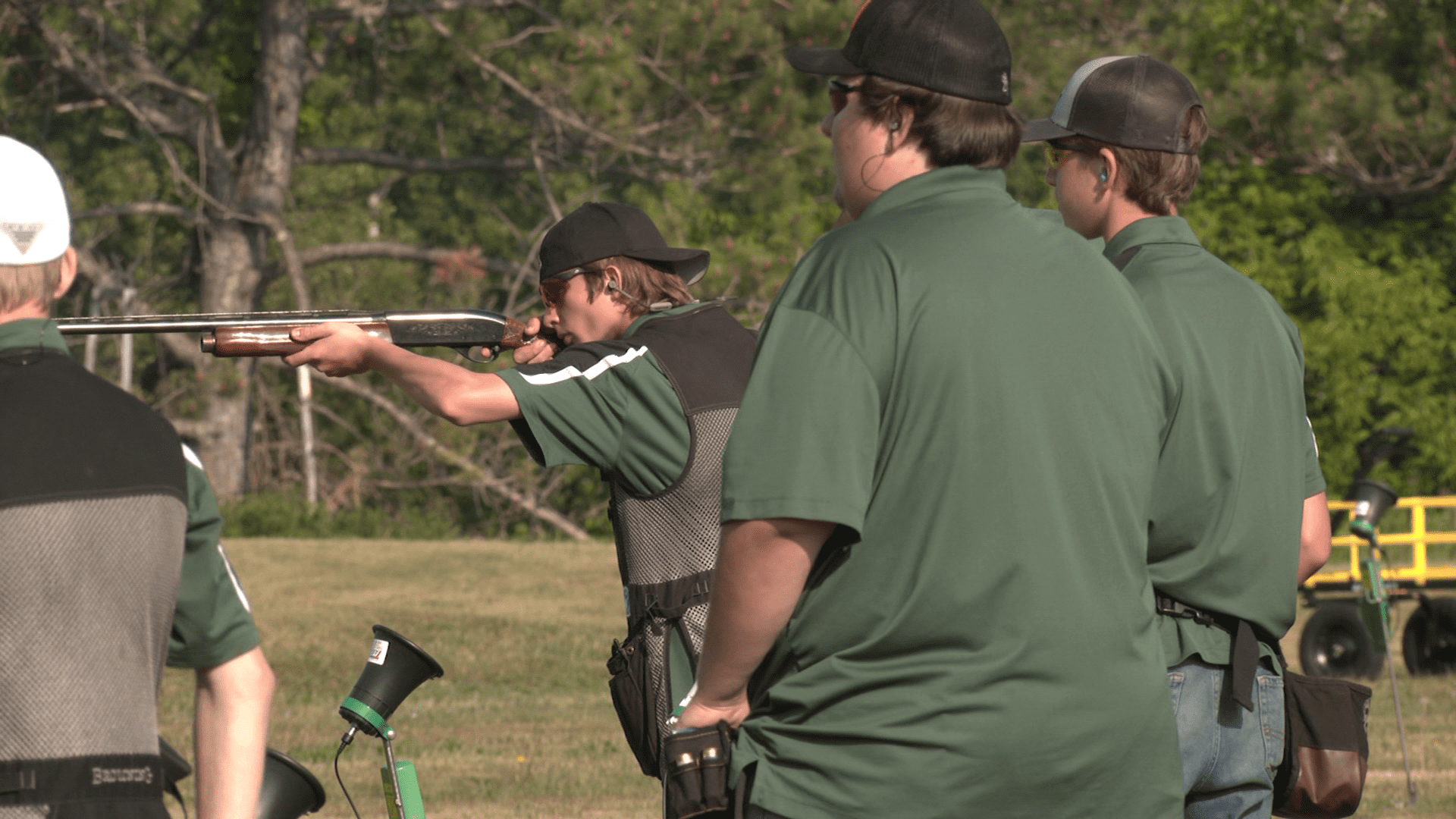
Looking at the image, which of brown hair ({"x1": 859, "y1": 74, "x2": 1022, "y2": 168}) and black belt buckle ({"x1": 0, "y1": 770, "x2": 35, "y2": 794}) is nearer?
black belt buckle ({"x1": 0, "y1": 770, "x2": 35, "y2": 794})

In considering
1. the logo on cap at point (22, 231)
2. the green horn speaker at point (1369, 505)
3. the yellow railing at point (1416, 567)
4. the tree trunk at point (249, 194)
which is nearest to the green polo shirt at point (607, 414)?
the logo on cap at point (22, 231)

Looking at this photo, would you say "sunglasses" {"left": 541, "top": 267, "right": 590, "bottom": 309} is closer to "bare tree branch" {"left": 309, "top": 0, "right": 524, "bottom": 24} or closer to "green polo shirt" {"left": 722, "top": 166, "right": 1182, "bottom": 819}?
"green polo shirt" {"left": 722, "top": 166, "right": 1182, "bottom": 819}

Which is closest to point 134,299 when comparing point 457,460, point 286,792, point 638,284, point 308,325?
point 457,460

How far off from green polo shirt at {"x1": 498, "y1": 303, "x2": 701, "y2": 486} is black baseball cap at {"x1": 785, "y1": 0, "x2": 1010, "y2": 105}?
52.4 inches

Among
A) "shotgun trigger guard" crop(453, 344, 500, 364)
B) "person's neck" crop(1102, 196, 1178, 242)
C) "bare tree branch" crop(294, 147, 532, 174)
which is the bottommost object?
"bare tree branch" crop(294, 147, 532, 174)

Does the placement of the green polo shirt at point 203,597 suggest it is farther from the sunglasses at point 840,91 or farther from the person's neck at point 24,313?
the sunglasses at point 840,91

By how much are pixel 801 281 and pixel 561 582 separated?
1575cm

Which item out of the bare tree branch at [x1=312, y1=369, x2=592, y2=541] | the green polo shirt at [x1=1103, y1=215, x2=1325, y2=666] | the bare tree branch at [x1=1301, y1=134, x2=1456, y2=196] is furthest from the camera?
the bare tree branch at [x1=1301, y1=134, x2=1456, y2=196]

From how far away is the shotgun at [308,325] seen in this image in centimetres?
491

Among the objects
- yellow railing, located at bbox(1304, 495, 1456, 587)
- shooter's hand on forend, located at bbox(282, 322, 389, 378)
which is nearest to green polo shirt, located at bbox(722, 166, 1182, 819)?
shooter's hand on forend, located at bbox(282, 322, 389, 378)

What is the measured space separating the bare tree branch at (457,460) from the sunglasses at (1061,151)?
58.6 feet

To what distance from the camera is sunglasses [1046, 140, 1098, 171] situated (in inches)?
144

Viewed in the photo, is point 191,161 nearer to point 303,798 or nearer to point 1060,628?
point 303,798

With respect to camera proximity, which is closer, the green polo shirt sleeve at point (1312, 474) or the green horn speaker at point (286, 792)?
the green polo shirt sleeve at point (1312, 474)
